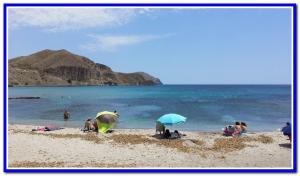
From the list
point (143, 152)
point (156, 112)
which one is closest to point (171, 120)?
point (143, 152)

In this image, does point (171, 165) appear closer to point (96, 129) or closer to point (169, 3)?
point (169, 3)

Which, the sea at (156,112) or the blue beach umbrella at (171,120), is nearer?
the blue beach umbrella at (171,120)

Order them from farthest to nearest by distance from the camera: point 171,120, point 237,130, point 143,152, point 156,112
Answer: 1. point 156,112
2. point 237,130
3. point 171,120
4. point 143,152

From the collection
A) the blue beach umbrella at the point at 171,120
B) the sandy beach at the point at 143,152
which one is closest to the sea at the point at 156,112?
the blue beach umbrella at the point at 171,120

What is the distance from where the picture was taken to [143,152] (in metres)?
16.7

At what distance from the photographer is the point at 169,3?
33.9 ft

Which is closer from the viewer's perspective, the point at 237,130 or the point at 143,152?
the point at 143,152

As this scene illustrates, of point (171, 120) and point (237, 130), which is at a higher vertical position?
point (171, 120)

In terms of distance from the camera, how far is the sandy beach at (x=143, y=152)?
47.5 ft

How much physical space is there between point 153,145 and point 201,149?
89.1 inches

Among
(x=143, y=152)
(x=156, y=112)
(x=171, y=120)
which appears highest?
(x=171, y=120)

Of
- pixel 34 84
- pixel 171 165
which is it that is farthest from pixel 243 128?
pixel 34 84

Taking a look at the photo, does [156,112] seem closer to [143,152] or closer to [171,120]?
[171,120]

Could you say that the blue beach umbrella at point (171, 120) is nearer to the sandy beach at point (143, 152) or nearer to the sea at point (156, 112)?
the sandy beach at point (143, 152)
